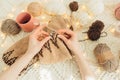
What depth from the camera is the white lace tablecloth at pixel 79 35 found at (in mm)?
1039

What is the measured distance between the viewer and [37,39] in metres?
1.05

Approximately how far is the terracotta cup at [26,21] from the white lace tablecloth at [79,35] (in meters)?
0.04

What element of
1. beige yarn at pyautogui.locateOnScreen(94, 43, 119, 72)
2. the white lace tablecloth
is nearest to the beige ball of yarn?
the white lace tablecloth

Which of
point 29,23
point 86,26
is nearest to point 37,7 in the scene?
point 29,23

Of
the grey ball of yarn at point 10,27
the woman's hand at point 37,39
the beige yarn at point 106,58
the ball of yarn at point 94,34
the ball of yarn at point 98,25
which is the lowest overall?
the beige yarn at point 106,58

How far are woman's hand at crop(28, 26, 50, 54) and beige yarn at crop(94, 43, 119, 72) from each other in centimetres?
19

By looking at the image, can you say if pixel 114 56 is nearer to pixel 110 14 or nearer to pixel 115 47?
pixel 115 47

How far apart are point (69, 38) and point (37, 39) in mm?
114

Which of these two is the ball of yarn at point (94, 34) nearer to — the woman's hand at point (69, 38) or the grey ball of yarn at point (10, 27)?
the woman's hand at point (69, 38)

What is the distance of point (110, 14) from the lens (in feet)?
3.77

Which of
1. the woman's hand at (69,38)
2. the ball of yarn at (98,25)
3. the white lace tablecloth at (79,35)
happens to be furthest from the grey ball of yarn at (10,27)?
the ball of yarn at (98,25)

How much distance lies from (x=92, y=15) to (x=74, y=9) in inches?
2.9

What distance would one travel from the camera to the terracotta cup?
109cm

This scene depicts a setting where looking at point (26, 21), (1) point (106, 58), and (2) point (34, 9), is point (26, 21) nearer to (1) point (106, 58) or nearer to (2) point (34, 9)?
(2) point (34, 9)
